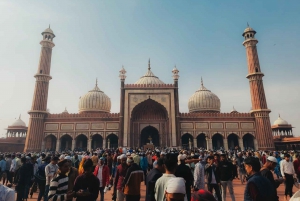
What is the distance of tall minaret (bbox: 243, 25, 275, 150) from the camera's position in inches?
1019

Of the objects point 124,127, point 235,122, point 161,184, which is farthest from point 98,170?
Result: point 235,122

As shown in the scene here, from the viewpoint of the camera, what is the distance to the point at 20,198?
5773 mm

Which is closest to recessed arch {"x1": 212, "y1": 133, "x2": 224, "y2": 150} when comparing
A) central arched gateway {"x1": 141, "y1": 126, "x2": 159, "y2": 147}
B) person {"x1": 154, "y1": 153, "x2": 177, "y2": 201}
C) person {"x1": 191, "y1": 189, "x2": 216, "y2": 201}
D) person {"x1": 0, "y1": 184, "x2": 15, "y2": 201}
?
central arched gateway {"x1": 141, "y1": 126, "x2": 159, "y2": 147}

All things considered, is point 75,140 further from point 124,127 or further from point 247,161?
point 247,161

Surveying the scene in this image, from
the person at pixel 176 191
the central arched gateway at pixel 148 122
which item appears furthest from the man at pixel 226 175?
the central arched gateway at pixel 148 122

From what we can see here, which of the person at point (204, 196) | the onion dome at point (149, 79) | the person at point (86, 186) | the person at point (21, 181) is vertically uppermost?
the onion dome at point (149, 79)

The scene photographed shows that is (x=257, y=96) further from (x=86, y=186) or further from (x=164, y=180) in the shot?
(x=86, y=186)

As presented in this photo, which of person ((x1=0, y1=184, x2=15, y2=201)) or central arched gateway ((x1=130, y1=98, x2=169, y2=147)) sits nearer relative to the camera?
person ((x1=0, y1=184, x2=15, y2=201))

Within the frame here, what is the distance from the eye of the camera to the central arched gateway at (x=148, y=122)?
1033 inches

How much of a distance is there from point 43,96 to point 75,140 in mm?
6739

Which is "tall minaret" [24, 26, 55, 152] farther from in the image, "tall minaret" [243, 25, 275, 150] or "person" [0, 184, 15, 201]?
"person" [0, 184, 15, 201]

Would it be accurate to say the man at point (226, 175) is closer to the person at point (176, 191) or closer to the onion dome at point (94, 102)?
the person at point (176, 191)

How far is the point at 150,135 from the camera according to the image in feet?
93.6

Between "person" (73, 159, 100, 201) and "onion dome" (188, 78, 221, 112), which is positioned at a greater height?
"onion dome" (188, 78, 221, 112)
